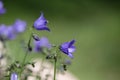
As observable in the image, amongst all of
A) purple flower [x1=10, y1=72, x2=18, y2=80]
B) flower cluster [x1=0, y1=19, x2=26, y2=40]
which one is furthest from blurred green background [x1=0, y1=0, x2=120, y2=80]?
purple flower [x1=10, y1=72, x2=18, y2=80]

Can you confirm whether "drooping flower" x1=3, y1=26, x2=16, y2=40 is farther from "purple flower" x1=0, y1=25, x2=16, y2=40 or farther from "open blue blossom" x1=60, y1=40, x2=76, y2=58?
"open blue blossom" x1=60, y1=40, x2=76, y2=58

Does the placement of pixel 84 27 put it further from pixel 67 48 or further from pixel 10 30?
pixel 67 48

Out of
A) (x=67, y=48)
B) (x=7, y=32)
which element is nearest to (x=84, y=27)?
(x=7, y=32)

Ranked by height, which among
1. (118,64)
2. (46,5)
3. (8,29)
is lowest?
(8,29)

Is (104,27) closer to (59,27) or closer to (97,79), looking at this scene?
(59,27)

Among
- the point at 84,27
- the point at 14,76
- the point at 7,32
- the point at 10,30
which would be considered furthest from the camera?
the point at 84,27

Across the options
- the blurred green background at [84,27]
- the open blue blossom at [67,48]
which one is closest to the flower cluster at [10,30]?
the open blue blossom at [67,48]

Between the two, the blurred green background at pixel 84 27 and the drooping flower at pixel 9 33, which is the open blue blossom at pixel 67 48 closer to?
the drooping flower at pixel 9 33

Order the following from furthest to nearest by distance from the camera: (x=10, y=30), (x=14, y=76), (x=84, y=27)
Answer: (x=84, y=27)
(x=10, y=30)
(x=14, y=76)

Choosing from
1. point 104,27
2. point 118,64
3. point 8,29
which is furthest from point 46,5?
point 8,29
